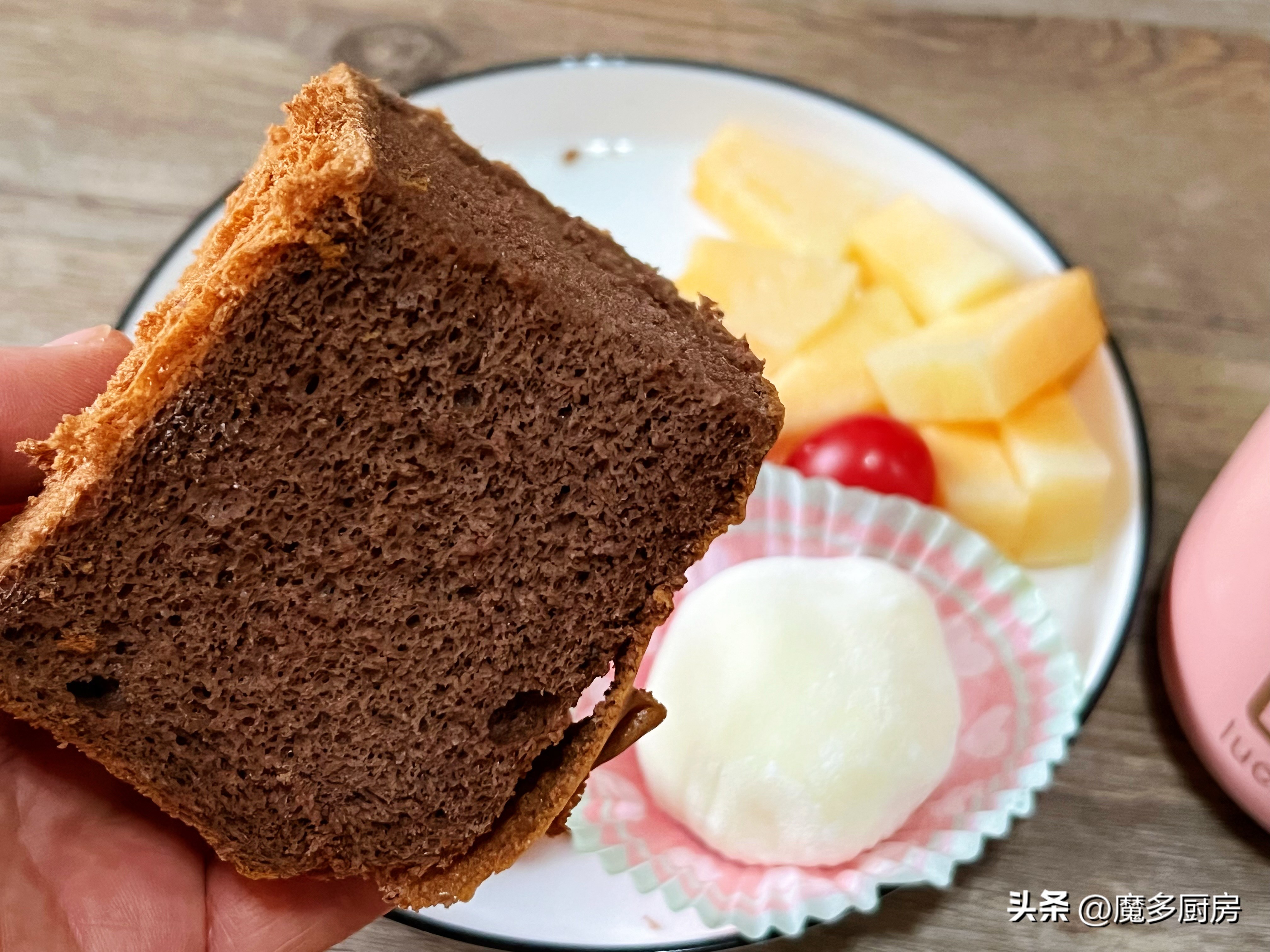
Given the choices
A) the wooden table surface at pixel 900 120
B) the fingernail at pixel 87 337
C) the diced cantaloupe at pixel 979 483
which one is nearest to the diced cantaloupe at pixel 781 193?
the wooden table surface at pixel 900 120

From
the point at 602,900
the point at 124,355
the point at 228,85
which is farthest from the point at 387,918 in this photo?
the point at 228,85

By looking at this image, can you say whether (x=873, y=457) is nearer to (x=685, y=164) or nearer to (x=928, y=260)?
(x=928, y=260)

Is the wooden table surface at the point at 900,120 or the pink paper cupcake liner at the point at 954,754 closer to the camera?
the pink paper cupcake liner at the point at 954,754

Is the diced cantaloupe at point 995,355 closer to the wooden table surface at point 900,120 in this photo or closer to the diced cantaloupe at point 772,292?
the diced cantaloupe at point 772,292

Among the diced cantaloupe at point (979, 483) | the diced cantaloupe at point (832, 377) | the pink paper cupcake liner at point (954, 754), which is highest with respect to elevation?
the diced cantaloupe at point (832, 377)

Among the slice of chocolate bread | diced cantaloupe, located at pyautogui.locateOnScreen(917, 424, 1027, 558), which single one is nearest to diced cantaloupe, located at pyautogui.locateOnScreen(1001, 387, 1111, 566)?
diced cantaloupe, located at pyautogui.locateOnScreen(917, 424, 1027, 558)

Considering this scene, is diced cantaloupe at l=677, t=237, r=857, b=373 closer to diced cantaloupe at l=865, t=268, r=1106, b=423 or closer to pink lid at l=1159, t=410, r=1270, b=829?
diced cantaloupe at l=865, t=268, r=1106, b=423
